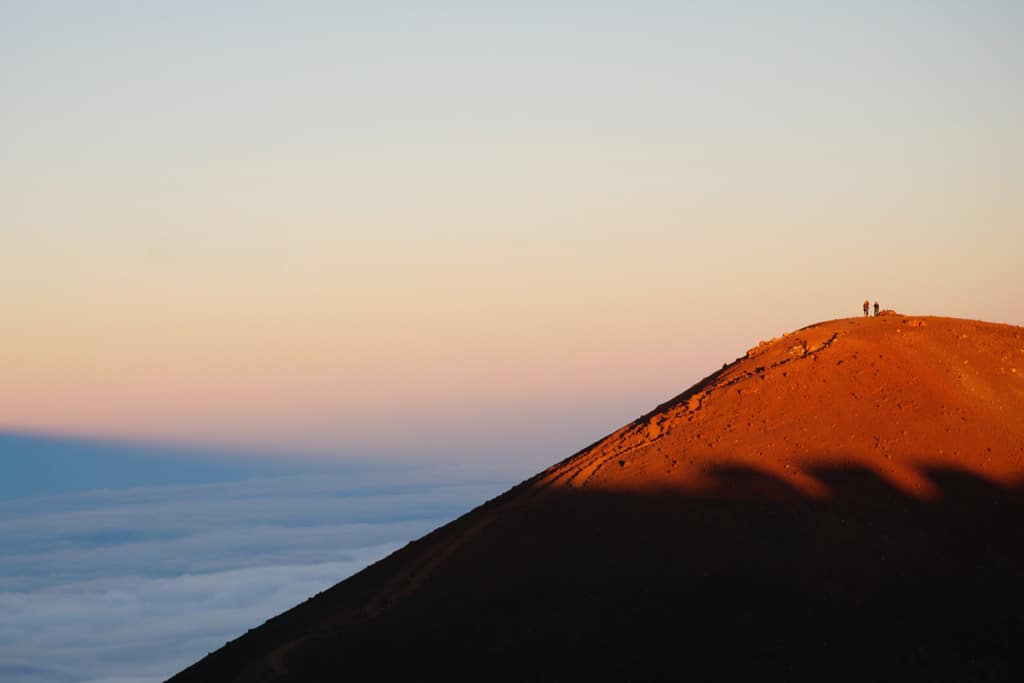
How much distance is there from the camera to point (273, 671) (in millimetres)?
56156

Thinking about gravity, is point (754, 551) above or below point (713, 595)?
above

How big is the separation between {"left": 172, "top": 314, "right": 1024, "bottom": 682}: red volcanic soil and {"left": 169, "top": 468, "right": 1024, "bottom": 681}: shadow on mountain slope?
0.08 metres

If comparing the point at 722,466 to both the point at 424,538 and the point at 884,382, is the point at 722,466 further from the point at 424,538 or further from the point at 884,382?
the point at 424,538

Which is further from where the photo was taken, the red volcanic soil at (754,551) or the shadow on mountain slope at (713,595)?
the red volcanic soil at (754,551)

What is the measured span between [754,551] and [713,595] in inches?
105

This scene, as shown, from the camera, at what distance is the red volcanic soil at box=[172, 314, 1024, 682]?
48531 millimetres

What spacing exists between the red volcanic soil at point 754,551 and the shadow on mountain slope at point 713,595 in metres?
0.08

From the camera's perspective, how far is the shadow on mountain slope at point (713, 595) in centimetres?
4791

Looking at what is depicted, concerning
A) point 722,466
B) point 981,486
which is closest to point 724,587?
point 722,466

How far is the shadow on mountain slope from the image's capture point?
157 ft

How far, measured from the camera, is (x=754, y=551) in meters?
52.3

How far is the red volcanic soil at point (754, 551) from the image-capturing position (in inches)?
1911

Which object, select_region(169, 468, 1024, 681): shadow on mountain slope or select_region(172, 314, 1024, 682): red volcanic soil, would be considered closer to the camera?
select_region(169, 468, 1024, 681): shadow on mountain slope

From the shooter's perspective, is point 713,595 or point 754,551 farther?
point 754,551
